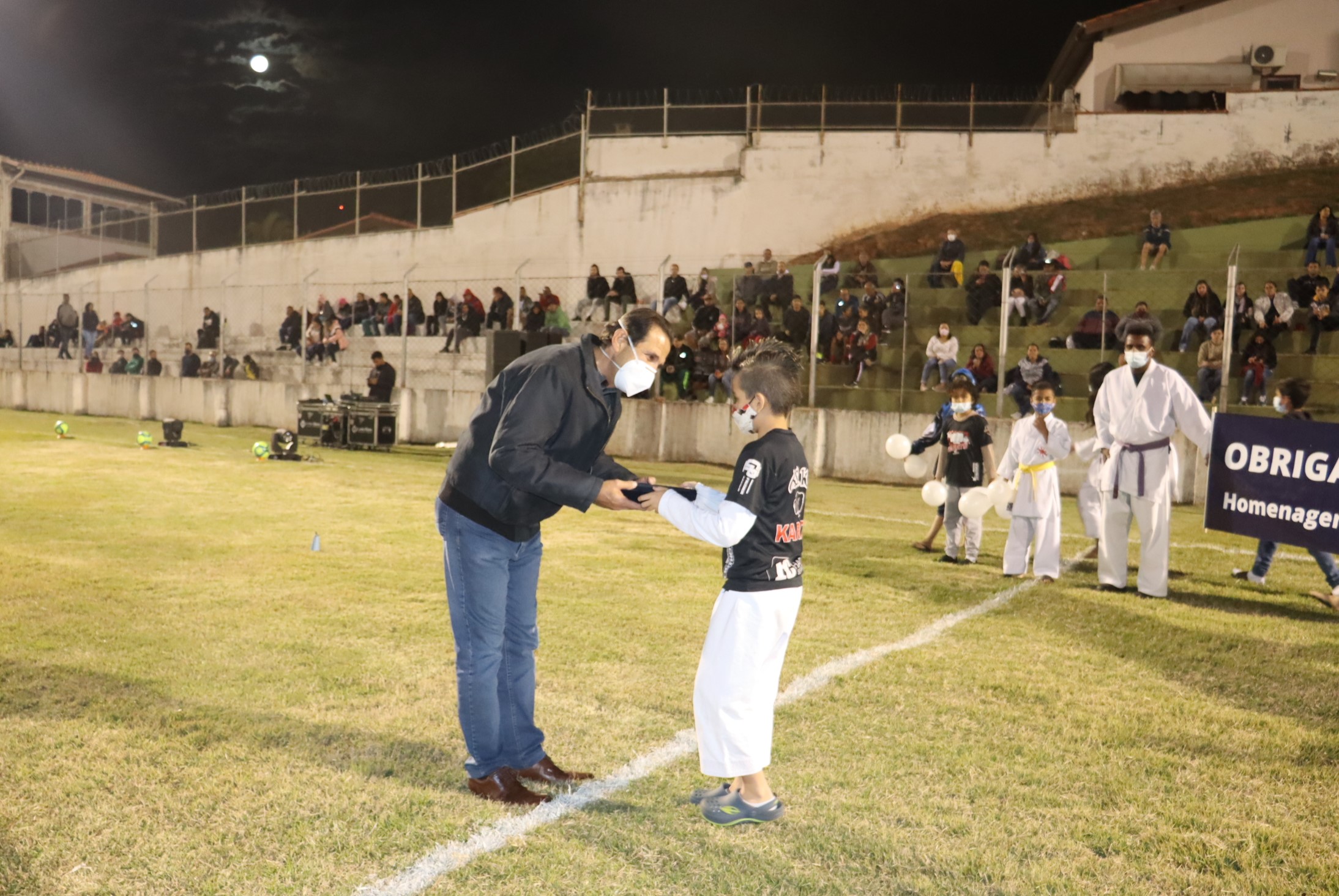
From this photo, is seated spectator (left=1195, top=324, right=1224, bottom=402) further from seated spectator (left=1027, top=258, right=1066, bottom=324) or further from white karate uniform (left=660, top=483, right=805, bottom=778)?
white karate uniform (left=660, top=483, right=805, bottom=778)

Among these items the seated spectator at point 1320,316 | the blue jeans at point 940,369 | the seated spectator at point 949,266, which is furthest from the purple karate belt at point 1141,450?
the seated spectator at point 949,266

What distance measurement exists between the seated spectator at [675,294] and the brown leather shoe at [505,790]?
59.9 feet

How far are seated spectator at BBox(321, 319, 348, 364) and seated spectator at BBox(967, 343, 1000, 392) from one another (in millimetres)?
16007

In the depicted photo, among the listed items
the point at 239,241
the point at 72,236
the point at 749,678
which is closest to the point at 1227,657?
the point at 749,678

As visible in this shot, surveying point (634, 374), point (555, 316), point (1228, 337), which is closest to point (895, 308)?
point (1228, 337)

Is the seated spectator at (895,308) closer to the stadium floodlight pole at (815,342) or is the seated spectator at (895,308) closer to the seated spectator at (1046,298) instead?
the stadium floodlight pole at (815,342)

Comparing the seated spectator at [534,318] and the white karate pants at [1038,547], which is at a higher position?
the seated spectator at [534,318]

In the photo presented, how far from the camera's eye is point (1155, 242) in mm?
21438

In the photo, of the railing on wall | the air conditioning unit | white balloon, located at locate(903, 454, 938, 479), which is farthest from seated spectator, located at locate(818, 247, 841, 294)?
the air conditioning unit

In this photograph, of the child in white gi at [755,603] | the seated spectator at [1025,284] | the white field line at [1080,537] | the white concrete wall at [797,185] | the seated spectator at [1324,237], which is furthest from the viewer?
the white concrete wall at [797,185]

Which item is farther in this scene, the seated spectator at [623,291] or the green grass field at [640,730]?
the seated spectator at [623,291]

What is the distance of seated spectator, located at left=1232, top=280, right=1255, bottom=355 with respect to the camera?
639 inches

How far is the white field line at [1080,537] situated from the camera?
1091cm

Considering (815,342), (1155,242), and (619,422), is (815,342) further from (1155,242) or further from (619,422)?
(1155,242)
